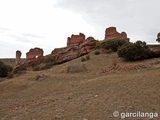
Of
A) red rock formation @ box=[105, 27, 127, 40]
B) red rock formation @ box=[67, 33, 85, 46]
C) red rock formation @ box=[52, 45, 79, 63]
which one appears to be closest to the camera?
red rock formation @ box=[52, 45, 79, 63]

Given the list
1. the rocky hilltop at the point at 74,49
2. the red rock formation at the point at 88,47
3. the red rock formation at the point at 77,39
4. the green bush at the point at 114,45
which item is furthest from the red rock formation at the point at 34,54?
the green bush at the point at 114,45

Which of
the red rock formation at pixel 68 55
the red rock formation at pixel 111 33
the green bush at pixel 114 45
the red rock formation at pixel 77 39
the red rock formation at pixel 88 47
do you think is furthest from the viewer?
the red rock formation at pixel 77 39

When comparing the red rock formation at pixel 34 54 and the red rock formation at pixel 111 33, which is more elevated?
the red rock formation at pixel 111 33

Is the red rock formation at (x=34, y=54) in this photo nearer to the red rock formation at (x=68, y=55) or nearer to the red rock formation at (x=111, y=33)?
the red rock formation at (x=68, y=55)

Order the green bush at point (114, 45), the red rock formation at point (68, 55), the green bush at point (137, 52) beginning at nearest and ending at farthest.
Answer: the green bush at point (137, 52) < the green bush at point (114, 45) < the red rock formation at point (68, 55)

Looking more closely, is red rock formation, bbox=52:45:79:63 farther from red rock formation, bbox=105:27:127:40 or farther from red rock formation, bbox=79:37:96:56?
red rock formation, bbox=105:27:127:40

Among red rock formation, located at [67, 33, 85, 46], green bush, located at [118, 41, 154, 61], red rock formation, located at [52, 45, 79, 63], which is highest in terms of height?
red rock formation, located at [67, 33, 85, 46]

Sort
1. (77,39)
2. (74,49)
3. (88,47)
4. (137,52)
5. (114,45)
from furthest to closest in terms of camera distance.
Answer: (77,39) → (74,49) → (88,47) → (114,45) → (137,52)

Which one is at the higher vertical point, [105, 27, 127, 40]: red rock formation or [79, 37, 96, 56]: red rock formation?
[105, 27, 127, 40]: red rock formation

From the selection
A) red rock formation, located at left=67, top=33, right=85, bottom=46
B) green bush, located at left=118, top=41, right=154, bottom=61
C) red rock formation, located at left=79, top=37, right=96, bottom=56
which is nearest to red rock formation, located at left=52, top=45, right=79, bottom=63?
red rock formation, located at left=79, top=37, right=96, bottom=56

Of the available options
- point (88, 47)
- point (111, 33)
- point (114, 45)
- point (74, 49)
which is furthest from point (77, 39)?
point (114, 45)

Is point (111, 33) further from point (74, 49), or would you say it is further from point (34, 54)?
point (34, 54)

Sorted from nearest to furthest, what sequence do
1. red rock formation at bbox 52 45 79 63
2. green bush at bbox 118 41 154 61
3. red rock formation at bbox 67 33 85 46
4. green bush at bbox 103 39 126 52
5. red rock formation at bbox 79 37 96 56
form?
1. green bush at bbox 118 41 154 61
2. green bush at bbox 103 39 126 52
3. red rock formation at bbox 79 37 96 56
4. red rock formation at bbox 52 45 79 63
5. red rock formation at bbox 67 33 85 46

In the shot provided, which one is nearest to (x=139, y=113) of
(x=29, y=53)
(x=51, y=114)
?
(x=51, y=114)
